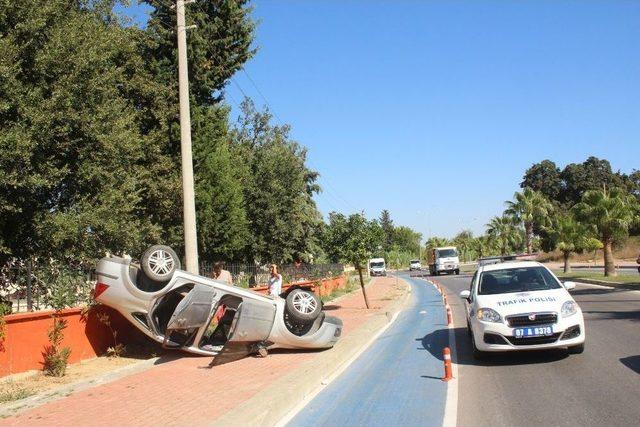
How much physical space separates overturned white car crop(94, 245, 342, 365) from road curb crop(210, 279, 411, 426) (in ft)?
2.74

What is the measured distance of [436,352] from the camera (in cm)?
1110

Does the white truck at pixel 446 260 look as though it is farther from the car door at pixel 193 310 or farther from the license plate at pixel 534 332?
the car door at pixel 193 310

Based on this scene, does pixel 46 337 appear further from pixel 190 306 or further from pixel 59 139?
pixel 59 139

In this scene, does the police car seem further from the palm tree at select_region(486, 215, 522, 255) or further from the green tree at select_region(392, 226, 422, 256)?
the green tree at select_region(392, 226, 422, 256)

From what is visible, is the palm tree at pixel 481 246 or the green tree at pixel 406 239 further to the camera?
the green tree at pixel 406 239

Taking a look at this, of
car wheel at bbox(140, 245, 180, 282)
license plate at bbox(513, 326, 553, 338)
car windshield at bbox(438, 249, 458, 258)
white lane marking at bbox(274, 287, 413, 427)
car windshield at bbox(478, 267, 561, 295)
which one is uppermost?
car windshield at bbox(438, 249, 458, 258)

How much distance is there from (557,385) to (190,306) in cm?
554

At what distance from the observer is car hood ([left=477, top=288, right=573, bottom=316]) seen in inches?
360

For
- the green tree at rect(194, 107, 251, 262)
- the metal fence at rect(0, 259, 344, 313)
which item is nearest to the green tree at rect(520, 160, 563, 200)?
the green tree at rect(194, 107, 251, 262)

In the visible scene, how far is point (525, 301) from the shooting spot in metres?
9.40

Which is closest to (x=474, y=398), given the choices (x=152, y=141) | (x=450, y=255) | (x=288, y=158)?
(x=152, y=141)

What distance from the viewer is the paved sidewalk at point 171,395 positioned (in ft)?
21.5

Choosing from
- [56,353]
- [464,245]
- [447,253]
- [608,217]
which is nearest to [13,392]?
[56,353]

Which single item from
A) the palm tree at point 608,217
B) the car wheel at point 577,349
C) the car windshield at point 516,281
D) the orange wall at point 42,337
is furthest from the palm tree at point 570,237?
the orange wall at point 42,337
